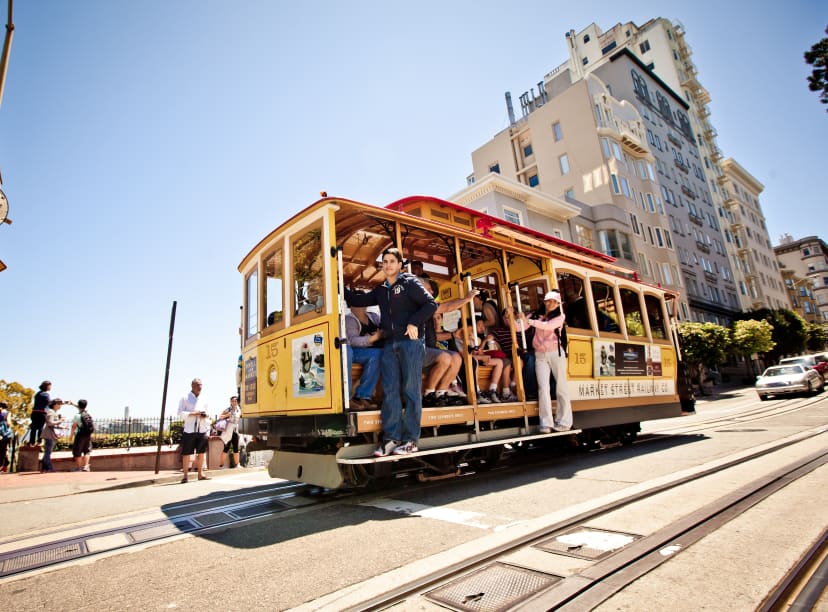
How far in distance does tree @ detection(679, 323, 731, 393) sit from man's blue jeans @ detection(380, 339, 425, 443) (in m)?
27.1

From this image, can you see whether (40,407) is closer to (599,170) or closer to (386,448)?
(386,448)

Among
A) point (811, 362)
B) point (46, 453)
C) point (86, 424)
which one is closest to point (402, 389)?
point (86, 424)

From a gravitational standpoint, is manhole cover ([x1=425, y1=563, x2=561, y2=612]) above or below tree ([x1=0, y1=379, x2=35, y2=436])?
below

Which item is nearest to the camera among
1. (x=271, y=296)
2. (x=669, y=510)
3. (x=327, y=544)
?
(x=327, y=544)

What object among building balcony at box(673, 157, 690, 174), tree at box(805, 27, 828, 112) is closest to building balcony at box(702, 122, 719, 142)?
building balcony at box(673, 157, 690, 174)

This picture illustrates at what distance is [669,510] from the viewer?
3645mm

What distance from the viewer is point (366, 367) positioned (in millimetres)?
4914

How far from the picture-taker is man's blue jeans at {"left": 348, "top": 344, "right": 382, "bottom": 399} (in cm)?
480

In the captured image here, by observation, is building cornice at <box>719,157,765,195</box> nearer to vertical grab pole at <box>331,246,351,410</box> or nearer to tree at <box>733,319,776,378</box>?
tree at <box>733,319,776,378</box>

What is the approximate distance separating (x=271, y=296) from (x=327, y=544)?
3.31m

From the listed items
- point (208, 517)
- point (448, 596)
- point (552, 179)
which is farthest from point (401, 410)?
point (552, 179)

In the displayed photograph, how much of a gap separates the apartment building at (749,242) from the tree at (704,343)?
23.4m

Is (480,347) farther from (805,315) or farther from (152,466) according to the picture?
(805,315)

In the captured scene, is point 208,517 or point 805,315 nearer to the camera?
point 208,517
